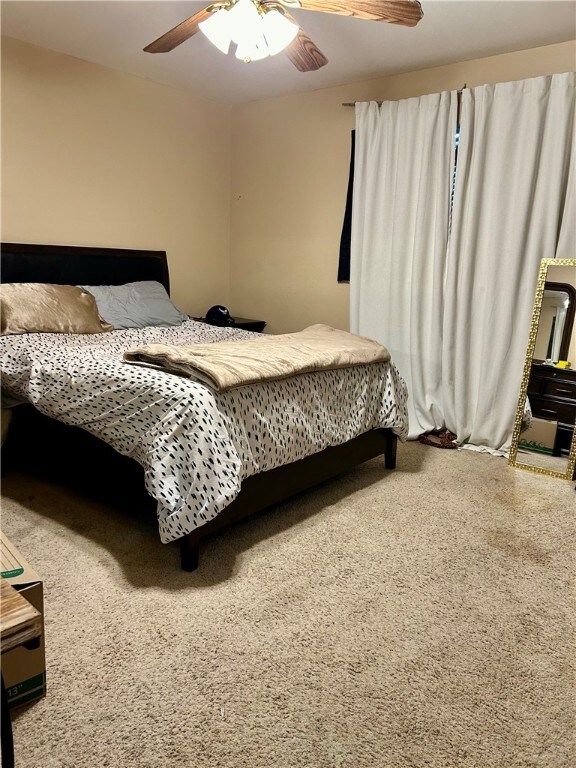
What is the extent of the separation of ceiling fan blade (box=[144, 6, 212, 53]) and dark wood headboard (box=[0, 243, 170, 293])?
5.01 ft

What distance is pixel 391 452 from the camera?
130 inches

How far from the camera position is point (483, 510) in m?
2.79

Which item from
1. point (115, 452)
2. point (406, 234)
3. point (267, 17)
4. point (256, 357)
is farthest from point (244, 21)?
point (406, 234)

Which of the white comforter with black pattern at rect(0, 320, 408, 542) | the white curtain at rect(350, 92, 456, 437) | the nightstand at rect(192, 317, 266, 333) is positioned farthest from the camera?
the nightstand at rect(192, 317, 266, 333)

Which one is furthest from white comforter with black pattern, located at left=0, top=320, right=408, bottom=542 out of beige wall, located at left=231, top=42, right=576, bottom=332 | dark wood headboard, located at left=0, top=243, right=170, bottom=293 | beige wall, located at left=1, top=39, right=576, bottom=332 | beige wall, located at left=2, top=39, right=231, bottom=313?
beige wall, located at left=231, top=42, right=576, bottom=332

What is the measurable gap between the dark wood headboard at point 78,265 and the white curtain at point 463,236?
155 centimetres

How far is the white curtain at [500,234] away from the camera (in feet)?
10.6

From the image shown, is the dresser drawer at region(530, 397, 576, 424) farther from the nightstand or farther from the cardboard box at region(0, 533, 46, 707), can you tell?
the cardboard box at region(0, 533, 46, 707)

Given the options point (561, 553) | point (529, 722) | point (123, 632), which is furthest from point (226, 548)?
point (561, 553)

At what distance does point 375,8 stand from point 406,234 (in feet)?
5.83

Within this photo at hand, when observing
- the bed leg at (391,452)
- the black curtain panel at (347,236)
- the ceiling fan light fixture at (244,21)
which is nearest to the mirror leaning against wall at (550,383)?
the bed leg at (391,452)

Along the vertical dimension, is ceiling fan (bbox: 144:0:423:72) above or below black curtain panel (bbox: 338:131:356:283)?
above

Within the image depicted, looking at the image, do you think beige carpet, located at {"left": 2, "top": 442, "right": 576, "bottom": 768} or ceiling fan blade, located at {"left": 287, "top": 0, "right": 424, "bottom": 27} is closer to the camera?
beige carpet, located at {"left": 2, "top": 442, "right": 576, "bottom": 768}

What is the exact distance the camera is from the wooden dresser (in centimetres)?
332
